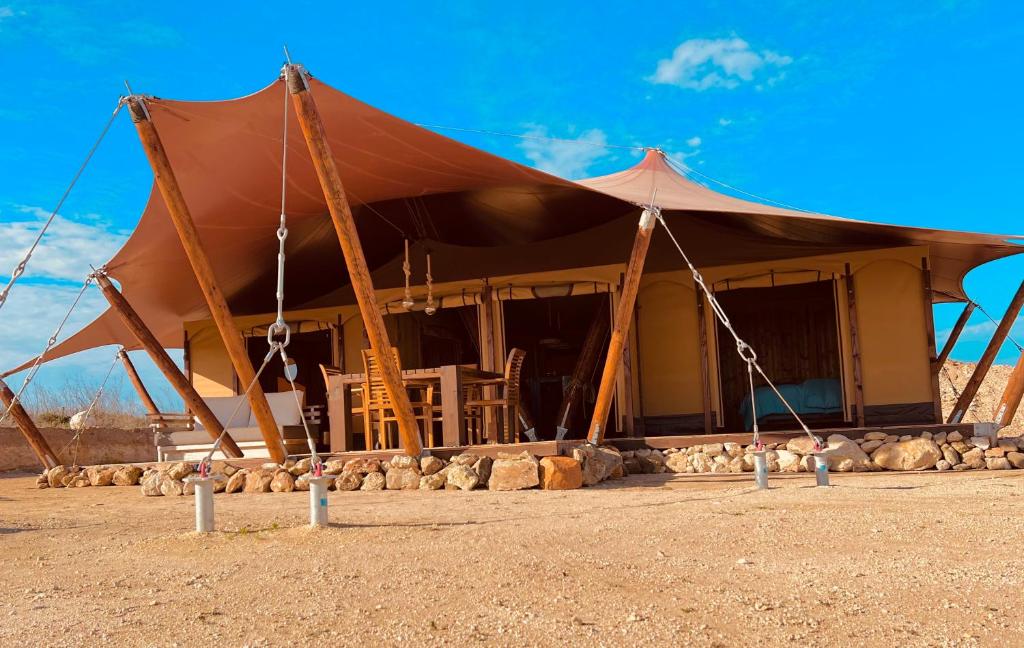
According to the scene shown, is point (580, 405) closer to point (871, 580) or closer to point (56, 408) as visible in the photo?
point (871, 580)

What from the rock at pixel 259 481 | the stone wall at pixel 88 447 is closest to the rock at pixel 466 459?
the rock at pixel 259 481

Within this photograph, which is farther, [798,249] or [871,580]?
[798,249]

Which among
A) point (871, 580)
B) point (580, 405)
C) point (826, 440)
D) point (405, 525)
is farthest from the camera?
point (580, 405)

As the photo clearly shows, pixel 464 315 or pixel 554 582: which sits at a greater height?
pixel 464 315

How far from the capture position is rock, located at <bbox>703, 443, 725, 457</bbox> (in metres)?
6.55

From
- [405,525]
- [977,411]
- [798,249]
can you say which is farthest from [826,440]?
[977,411]

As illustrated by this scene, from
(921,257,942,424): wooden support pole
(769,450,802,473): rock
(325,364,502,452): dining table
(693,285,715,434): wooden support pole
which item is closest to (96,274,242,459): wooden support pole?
(325,364,502,452): dining table

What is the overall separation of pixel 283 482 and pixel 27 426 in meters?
3.06

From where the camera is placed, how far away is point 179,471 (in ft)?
21.2

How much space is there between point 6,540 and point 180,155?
2.82 meters

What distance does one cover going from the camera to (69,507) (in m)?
5.44

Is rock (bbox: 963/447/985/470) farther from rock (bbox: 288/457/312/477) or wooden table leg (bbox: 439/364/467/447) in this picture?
rock (bbox: 288/457/312/477)

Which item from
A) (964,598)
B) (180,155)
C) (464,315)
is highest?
(180,155)

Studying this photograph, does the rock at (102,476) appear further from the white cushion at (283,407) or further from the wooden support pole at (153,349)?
the wooden support pole at (153,349)
